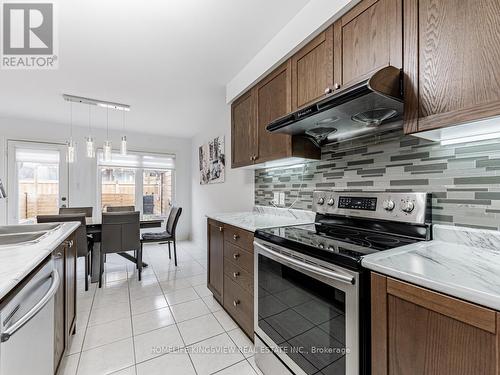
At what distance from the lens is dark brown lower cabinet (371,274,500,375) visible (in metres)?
0.59

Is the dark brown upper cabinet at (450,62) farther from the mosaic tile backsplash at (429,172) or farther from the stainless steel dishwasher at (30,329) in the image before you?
the stainless steel dishwasher at (30,329)

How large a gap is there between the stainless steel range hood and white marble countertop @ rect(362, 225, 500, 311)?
2.07ft

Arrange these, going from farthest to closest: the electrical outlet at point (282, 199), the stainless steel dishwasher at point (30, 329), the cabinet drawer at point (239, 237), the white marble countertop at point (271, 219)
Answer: the electrical outlet at point (282, 199)
the white marble countertop at point (271, 219)
the cabinet drawer at point (239, 237)
the stainless steel dishwasher at point (30, 329)

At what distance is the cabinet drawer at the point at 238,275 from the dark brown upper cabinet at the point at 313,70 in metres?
1.27

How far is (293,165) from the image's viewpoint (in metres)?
2.10

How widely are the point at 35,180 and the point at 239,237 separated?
14.2 ft

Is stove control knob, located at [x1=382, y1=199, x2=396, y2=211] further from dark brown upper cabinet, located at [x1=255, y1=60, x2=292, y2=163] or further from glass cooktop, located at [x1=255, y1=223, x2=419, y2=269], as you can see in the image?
dark brown upper cabinet, located at [x1=255, y1=60, x2=292, y2=163]

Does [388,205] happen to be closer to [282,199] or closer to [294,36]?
[282,199]

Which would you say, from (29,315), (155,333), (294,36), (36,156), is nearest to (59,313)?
(29,315)

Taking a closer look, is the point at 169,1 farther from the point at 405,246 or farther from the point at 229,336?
the point at 229,336

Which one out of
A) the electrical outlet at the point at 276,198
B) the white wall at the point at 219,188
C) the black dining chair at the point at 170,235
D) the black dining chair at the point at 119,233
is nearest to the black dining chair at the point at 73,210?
the black dining chair at the point at 119,233

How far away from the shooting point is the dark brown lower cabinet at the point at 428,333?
23.2 inches

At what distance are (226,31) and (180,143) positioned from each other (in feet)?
12.3

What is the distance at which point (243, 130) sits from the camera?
230 centimetres
